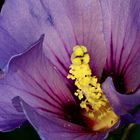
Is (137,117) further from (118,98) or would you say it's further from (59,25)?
(59,25)

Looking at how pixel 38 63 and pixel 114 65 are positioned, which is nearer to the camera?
pixel 38 63

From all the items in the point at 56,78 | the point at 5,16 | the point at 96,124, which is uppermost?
the point at 5,16

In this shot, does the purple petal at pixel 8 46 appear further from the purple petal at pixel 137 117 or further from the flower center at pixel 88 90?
the purple petal at pixel 137 117

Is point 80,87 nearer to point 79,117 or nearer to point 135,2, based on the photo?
point 79,117

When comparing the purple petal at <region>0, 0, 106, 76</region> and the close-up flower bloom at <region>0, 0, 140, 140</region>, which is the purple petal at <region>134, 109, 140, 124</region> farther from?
the purple petal at <region>0, 0, 106, 76</region>

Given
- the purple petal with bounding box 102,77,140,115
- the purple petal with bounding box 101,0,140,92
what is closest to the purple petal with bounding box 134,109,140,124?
the purple petal with bounding box 102,77,140,115

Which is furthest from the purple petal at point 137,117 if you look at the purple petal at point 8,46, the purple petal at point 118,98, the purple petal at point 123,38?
the purple petal at point 8,46

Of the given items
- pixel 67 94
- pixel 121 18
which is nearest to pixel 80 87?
pixel 67 94
